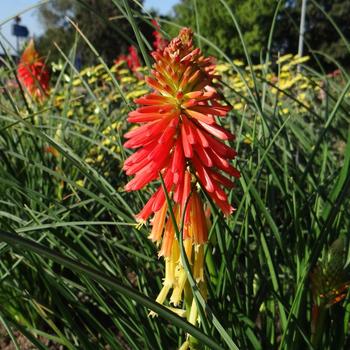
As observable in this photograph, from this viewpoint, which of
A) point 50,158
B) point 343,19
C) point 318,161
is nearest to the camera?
point 318,161

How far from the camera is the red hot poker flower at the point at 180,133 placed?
43.2 inches

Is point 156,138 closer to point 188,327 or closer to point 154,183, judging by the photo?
point 188,327

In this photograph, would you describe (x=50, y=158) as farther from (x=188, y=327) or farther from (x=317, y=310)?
(x=188, y=327)

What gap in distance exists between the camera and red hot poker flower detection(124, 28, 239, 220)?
3.60ft

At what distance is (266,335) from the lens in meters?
1.70

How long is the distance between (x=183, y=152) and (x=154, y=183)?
114cm

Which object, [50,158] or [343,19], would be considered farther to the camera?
[343,19]

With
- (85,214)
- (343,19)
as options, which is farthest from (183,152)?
(343,19)

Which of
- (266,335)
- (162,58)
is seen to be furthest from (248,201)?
(162,58)

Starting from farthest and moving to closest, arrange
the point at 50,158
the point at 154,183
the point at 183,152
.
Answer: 1. the point at 50,158
2. the point at 154,183
3. the point at 183,152

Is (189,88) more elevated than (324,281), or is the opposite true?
(189,88)

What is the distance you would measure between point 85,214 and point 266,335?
1556 millimetres

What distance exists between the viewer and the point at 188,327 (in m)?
0.79

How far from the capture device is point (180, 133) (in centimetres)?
114
